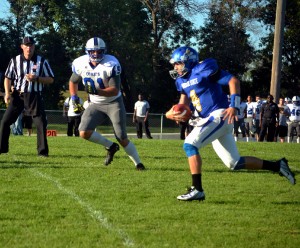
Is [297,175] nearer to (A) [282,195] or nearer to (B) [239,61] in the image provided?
(A) [282,195]

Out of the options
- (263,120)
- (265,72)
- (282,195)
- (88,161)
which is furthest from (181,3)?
(282,195)

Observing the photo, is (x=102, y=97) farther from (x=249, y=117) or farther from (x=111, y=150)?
(x=249, y=117)

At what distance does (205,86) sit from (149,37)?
117ft

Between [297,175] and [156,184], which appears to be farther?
[297,175]

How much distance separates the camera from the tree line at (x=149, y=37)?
40375mm

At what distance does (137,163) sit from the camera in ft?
31.6

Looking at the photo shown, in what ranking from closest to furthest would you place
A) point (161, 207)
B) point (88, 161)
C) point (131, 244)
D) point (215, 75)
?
point (131, 244) < point (161, 207) < point (215, 75) < point (88, 161)

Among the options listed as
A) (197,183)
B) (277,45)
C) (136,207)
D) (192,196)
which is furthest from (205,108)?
(277,45)

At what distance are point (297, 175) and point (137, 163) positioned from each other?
7.72 ft

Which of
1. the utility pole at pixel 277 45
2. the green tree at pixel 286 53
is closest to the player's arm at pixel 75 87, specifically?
the utility pole at pixel 277 45

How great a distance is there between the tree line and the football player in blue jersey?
3294cm

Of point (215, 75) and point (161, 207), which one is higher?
point (215, 75)

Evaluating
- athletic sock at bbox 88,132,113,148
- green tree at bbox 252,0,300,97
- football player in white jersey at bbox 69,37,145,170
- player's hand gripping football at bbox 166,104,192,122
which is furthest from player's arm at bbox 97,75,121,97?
green tree at bbox 252,0,300,97

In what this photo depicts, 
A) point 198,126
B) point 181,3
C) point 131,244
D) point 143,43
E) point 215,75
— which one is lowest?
Result: point 131,244
